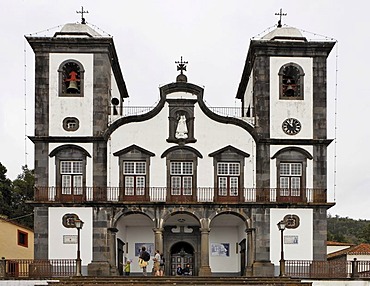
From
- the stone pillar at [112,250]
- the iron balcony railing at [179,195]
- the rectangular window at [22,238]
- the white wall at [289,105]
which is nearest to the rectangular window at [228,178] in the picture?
the iron balcony railing at [179,195]

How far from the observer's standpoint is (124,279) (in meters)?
33.2

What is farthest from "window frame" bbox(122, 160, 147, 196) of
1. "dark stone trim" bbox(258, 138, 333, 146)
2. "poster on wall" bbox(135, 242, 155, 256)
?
"dark stone trim" bbox(258, 138, 333, 146)

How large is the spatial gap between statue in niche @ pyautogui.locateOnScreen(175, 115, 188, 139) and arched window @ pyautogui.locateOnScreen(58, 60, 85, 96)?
520cm

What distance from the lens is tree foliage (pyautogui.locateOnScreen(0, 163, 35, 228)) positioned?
69.8m

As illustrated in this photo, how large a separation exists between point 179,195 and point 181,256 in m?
4.97

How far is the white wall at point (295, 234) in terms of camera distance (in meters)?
38.2

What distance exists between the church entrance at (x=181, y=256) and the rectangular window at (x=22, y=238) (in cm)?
1096

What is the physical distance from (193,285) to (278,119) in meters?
11.1

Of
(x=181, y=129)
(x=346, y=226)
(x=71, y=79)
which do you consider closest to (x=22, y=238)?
(x=71, y=79)

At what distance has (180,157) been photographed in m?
39.3

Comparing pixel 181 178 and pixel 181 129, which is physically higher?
pixel 181 129

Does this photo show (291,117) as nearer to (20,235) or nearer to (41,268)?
(41,268)

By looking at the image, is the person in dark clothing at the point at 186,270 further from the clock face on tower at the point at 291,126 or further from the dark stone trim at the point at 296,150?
the clock face on tower at the point at 291,126

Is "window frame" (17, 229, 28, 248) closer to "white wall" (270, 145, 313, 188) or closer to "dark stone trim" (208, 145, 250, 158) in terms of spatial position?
"dark stone trim" (208, 145, 250, 158)
